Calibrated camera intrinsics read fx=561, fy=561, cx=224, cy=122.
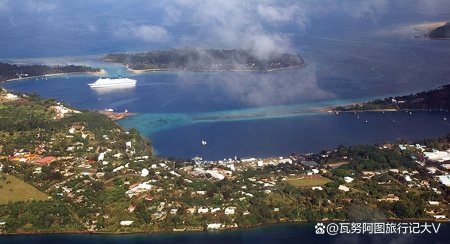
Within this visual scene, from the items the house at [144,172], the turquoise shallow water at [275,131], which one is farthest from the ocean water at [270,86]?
the house at [144,172]

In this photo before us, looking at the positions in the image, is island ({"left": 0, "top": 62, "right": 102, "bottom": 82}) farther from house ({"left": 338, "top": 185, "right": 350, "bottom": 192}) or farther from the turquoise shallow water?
house ({"left": 338, "top": 185, "right": 350, "bottom": 192})

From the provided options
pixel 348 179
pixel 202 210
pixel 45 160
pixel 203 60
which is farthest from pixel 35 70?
pixel 348 179

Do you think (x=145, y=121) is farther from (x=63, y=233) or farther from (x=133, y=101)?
(x=63, y=233)

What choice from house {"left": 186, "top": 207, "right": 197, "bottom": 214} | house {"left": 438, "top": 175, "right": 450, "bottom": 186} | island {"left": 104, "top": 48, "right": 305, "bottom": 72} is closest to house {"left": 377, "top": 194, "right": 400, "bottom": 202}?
house {"left": 438, "top": 175, "right": 450, "bottom": 186}

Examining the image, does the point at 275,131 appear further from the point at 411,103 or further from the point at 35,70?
the point at 35,70

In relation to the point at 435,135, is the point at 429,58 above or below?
above

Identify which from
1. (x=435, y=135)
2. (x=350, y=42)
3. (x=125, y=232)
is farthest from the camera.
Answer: (x=350, y=42)

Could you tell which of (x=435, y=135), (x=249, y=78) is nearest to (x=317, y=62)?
(x=249, y=78)
